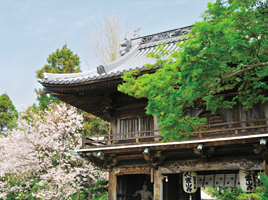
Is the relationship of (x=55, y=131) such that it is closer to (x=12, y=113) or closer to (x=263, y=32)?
(x=263, y=32)

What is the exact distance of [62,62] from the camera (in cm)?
2734

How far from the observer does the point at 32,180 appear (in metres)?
17.8

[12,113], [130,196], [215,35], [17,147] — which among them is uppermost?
[12,113]

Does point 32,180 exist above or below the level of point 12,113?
below

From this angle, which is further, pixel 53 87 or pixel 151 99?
pixel 53 87

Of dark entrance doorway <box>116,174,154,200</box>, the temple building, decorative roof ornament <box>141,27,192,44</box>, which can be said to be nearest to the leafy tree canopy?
the temple building

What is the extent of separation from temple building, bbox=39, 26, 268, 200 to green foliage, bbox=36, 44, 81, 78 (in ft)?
41.2

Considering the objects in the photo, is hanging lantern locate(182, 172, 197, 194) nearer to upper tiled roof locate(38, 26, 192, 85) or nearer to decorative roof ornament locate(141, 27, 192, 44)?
upper tiled roof locate(38, 26, 192, 85)

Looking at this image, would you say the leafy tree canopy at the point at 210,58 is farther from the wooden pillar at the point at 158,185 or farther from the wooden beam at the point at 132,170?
the wooden beam at the point at 132,170

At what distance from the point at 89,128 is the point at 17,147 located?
671 cm

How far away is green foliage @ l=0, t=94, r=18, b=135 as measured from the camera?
33.2 m

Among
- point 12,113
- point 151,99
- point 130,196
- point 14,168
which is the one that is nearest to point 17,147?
point 14,168

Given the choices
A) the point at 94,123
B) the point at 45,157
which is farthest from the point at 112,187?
the point at 94,123

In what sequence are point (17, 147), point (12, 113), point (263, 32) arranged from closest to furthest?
point (263, 32) → point (17, 147) → point (12, 113)
